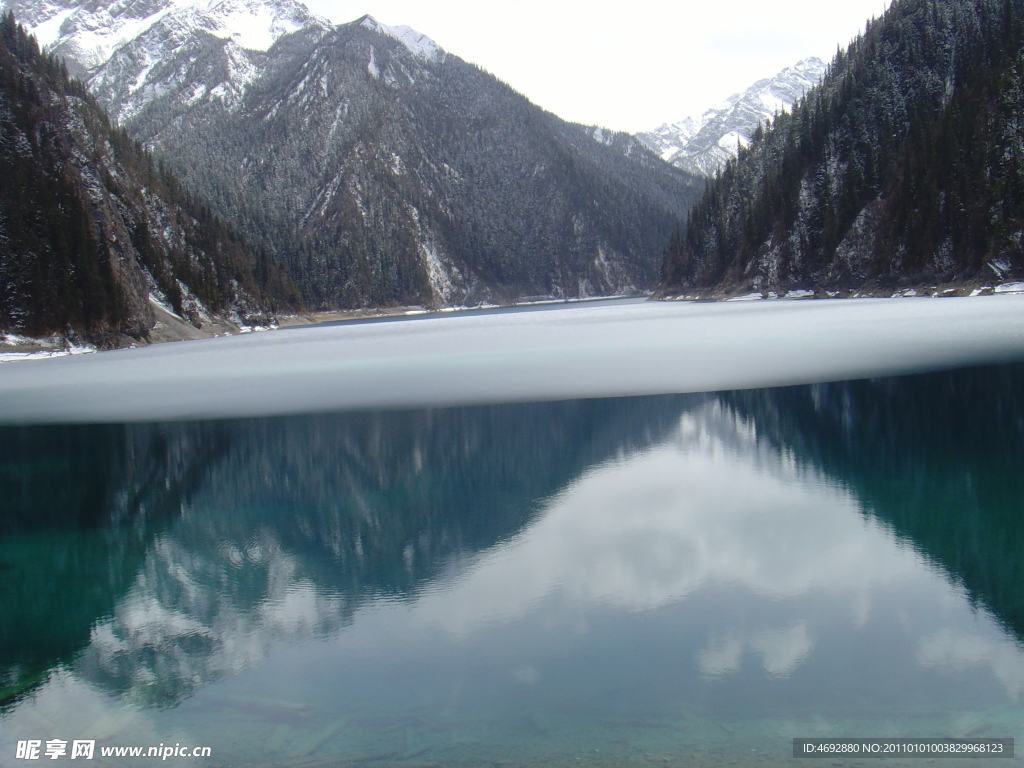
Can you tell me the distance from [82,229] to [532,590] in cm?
8852

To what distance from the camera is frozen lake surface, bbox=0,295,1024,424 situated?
38.8 meters

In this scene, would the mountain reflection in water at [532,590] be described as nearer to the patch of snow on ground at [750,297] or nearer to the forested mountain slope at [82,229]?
the forested mountain slope at [82,229]

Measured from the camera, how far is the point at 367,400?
128 feet

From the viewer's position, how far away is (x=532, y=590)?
598 inches

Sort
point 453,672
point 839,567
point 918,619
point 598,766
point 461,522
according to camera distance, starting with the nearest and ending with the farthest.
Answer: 1. point 598,766
2. point 453,672
3. point 918,619
4. point 839,567
5. point 461,522

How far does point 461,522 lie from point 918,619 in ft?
33.7

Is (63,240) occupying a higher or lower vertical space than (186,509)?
higher

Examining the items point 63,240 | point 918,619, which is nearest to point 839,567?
point 918,619

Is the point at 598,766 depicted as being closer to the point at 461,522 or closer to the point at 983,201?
the point at 461,522

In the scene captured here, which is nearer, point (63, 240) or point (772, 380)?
point (772, 380)

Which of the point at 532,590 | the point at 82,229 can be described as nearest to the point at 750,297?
the point at 82,229

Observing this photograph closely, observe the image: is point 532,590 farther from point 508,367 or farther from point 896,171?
point 896,171

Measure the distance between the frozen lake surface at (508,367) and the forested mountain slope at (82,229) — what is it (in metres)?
8.97

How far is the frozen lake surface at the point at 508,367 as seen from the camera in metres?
38.8
